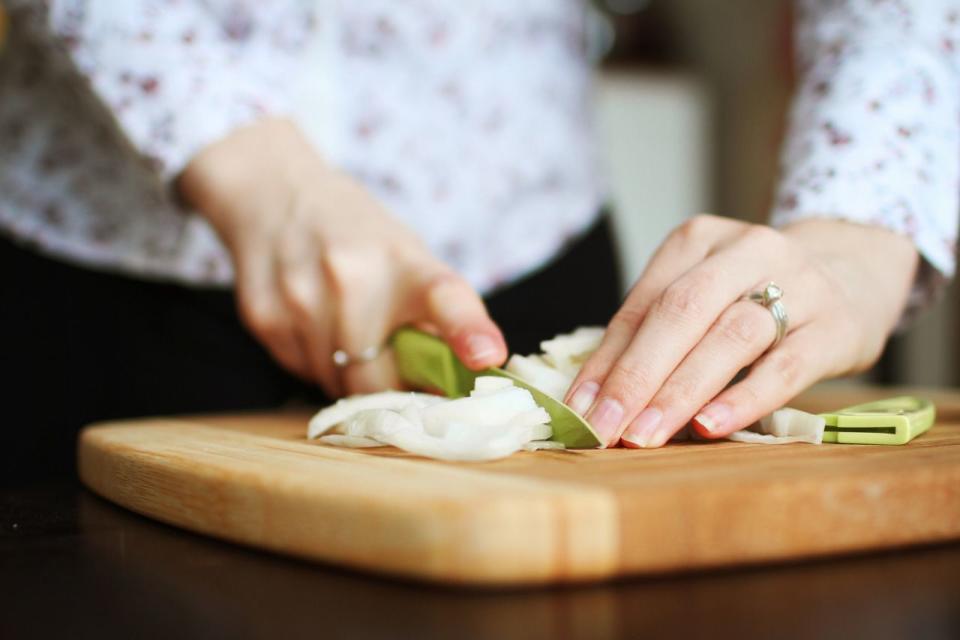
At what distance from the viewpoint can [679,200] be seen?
3465mm

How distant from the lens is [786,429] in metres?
0.76

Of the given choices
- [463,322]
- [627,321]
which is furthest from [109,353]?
[627,321]

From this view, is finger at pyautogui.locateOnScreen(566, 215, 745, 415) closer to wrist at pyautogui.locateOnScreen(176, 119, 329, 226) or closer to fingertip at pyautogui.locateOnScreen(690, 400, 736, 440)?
fingertip at pyautogui.locateOnScreen(690, 400, 736, 440)

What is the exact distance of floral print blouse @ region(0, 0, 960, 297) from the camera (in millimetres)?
954

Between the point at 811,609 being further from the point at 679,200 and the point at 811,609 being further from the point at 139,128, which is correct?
the point at 679,200

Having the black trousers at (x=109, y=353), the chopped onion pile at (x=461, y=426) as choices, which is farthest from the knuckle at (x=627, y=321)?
the black trousers at (x=109, y=353)

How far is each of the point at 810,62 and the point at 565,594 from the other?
2.51 ft

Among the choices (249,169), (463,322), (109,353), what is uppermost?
(249,169)

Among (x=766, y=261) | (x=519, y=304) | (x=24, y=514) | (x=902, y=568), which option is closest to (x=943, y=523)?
(x=902, y=568)

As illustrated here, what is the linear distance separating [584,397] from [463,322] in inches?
5.7

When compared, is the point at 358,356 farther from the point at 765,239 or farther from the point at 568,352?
the point at 765,239

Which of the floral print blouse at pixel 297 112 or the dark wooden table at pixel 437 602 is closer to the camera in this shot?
the dark wooden table at pixel 437 602

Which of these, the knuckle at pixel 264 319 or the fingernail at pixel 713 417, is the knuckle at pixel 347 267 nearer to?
the knuckle at pixel 264 319

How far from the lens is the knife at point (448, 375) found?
70 cm
